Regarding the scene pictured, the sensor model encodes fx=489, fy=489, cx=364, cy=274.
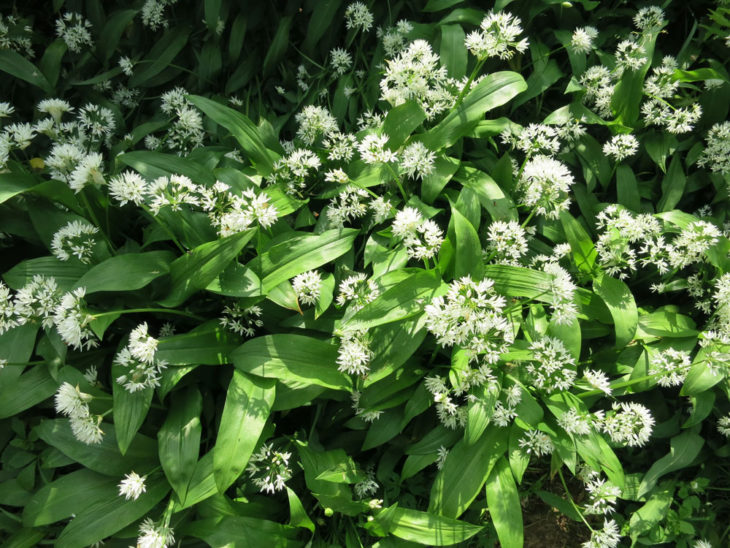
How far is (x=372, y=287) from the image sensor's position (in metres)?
2.39

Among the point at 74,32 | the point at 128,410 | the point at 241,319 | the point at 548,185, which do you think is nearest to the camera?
the point at 128,410

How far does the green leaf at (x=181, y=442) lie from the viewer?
90.8 inches

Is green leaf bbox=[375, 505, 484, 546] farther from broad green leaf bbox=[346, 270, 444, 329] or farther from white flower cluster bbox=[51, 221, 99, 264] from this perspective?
white flower cluster bbox=[51, 221, 99, 264]

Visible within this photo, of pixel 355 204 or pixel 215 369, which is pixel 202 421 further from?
pixel 355 204

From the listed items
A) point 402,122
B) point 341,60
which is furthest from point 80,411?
point 341,60

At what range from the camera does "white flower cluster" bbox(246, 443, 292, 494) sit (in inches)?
91.5

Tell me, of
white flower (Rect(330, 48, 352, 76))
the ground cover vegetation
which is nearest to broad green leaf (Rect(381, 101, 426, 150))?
the ground cover vegetation

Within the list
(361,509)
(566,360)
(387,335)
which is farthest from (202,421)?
(566,360)

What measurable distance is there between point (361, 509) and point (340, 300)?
1.09 meters

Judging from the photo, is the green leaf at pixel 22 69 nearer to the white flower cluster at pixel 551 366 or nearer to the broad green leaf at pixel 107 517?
the broad green leaf at pixel 107 517

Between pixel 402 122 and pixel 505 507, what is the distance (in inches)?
84.6

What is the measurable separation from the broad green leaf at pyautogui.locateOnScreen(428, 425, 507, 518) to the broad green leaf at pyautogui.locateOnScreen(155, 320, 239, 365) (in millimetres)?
1274

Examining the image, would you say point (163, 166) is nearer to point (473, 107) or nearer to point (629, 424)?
point (473, 107)

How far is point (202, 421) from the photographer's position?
2693mm
